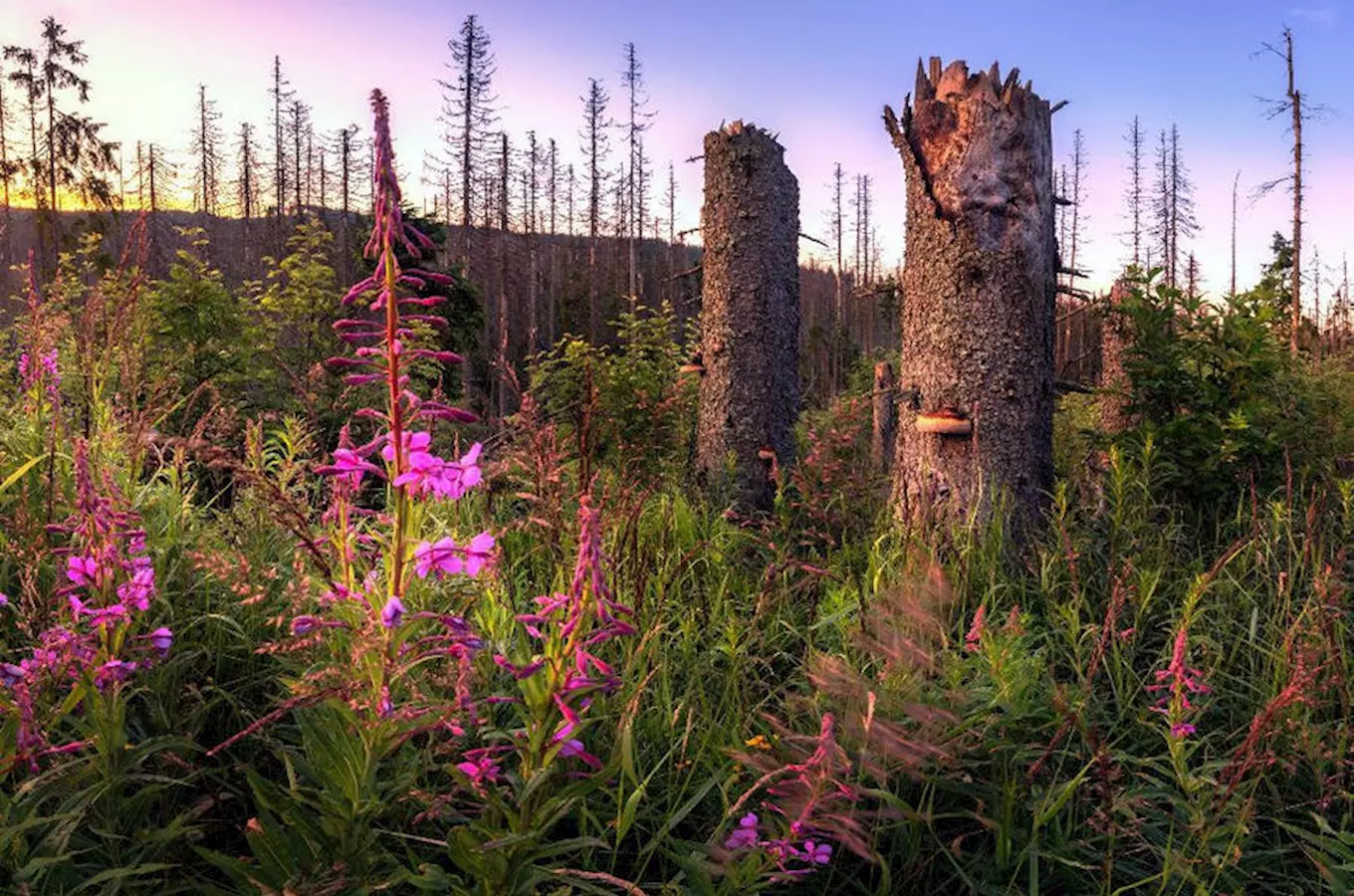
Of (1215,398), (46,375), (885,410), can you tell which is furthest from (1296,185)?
(46,375)

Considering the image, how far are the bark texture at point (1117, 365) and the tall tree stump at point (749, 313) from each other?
2.81 m

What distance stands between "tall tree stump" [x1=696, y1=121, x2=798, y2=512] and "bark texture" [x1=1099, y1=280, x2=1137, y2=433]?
2.81 m

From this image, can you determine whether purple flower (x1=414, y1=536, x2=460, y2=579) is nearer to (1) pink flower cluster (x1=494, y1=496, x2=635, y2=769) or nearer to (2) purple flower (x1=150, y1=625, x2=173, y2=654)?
(1) pink flower cluster (x1=494, y1=496, x2=635, y2=769)

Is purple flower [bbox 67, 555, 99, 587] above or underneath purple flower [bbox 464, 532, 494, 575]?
underneath

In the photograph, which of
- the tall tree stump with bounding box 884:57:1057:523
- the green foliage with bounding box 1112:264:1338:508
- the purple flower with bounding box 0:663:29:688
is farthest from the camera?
the green foliage with bounding box 1112:264:1338:508

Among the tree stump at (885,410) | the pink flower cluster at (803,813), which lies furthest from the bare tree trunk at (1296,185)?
the pink flower cluster at (803,813)

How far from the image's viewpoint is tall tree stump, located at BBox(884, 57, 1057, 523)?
5.10 metres

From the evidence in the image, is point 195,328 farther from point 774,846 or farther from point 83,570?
point 774,846

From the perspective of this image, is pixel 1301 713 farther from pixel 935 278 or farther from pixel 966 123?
pixel 966 123

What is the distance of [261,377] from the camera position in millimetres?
11023

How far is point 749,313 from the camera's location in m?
8.38

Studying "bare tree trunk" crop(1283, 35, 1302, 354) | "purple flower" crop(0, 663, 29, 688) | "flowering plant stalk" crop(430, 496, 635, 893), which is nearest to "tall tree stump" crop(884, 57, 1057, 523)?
"flowering plant stalk" crop(430, 496, 635, 893)

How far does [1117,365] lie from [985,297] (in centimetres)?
329

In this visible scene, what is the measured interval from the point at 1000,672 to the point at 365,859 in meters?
1.86
